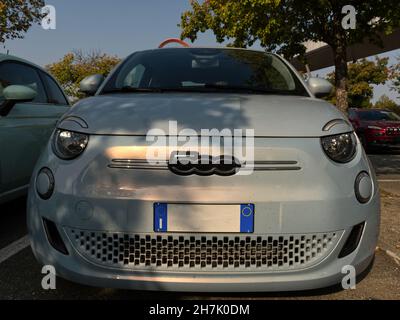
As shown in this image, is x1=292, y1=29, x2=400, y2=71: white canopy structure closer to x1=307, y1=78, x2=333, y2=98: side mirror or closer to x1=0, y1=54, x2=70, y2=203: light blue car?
x1=0, y1=54, x2=70, y2=203: light blue car

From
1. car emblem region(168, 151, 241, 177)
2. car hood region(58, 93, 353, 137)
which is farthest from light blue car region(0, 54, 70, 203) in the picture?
car emblem region(168, 151, 241, 177)

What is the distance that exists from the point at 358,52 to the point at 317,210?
1306 inches

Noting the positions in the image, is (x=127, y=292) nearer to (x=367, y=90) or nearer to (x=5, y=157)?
(x=5, y=157)

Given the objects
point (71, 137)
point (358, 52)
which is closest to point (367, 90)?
point (358, 52)

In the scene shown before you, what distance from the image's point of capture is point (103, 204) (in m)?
2.21

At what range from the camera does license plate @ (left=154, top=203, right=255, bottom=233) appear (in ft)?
7.16

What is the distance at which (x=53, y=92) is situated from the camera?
5211 millimetres

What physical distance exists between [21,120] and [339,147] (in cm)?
277

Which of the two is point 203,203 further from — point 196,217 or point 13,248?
point 13,248

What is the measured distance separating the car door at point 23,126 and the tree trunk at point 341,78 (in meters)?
5.11

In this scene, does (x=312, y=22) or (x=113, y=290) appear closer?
(x=113, y=290)
